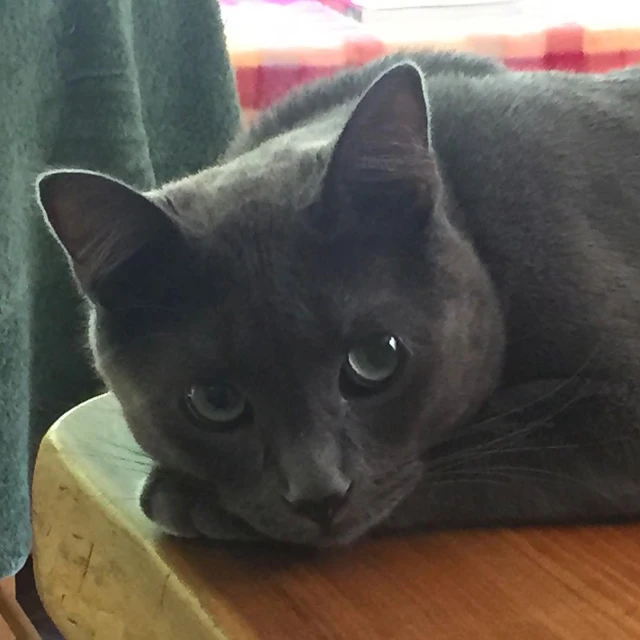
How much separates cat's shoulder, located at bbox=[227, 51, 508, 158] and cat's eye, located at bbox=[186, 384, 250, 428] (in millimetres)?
352

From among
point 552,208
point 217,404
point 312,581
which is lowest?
point 312,581

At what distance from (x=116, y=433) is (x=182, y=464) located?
14 cm

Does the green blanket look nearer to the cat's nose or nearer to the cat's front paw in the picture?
the cat's front paw

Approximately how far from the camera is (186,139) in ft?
4.38

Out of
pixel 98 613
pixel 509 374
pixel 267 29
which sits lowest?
pixel 98 613

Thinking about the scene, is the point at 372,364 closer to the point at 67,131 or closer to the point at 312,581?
the point at 312,581

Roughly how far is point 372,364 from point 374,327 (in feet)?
0.09

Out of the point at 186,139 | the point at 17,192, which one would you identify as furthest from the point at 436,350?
the point at 186,139

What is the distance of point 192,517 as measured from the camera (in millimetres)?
697

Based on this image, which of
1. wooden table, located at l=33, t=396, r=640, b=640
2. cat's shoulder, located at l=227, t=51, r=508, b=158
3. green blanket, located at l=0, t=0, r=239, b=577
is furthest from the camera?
green blanket, located at l=0, t=0, r=239, b=577

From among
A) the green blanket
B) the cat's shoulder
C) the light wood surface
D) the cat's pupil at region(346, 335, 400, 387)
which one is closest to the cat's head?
the cat's pupil at region(346, 335, 400, 387)

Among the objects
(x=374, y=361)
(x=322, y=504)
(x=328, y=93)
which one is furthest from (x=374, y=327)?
(x=328, y=93)

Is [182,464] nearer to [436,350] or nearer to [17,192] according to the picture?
[436,350]

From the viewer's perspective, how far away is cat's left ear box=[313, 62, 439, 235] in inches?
25.3
